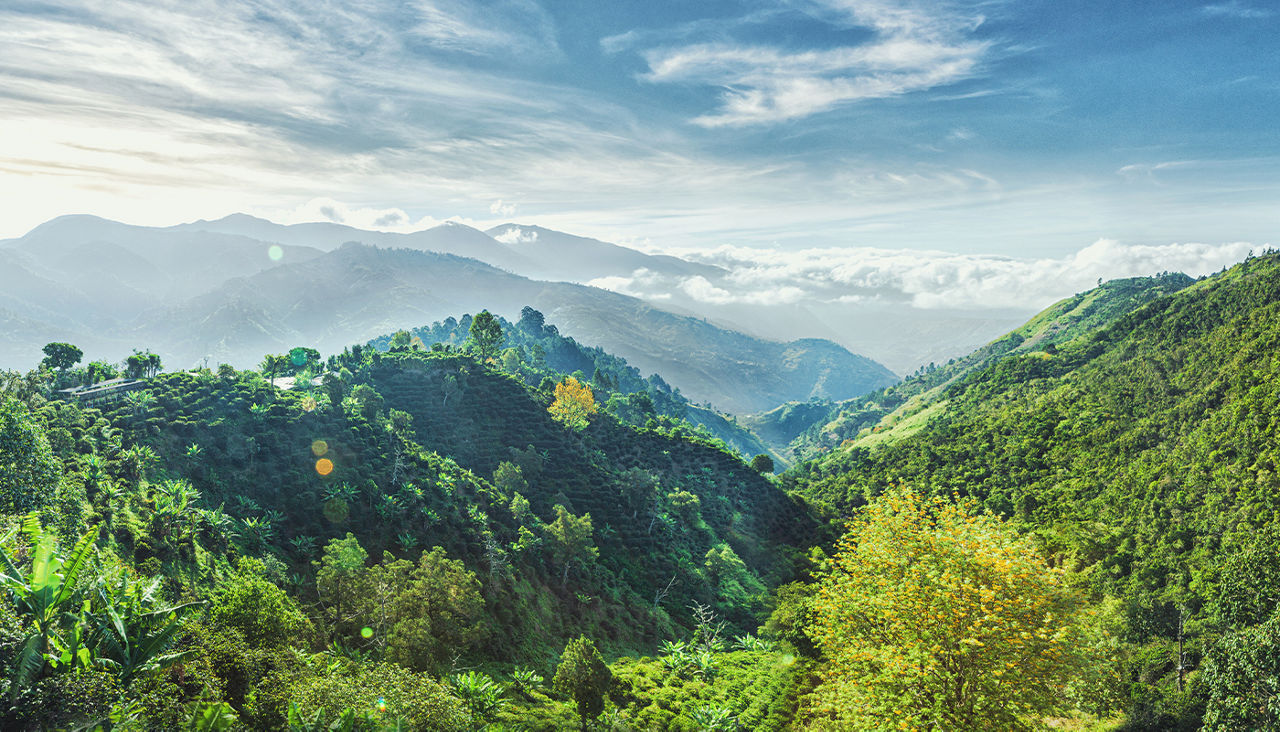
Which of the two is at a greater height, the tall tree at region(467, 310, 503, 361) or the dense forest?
the tall tree at region(467, 310, 503, 361)

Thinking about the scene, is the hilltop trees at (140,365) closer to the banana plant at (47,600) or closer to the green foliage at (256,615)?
the green foliage at (256,615)

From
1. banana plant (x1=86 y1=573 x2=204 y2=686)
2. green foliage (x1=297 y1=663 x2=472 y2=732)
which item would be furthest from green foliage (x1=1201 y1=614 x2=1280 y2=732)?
banana plant (x1=86 y1=573 x2=204 y2=686)

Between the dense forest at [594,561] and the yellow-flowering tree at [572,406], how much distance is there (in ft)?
1.75

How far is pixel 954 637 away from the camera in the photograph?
77.4 feet

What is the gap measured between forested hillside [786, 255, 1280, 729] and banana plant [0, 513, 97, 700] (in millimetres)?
37213

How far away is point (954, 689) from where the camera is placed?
75.9ft

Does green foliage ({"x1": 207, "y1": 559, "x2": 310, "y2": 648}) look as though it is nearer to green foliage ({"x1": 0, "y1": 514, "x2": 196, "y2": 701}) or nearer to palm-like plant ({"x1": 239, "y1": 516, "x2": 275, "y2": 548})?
green foliage ({"x1": 0, "y1": 514, "x2": 196, "y2": 701})

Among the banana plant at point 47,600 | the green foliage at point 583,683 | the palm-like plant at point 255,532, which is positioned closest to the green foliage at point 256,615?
the banana plant at point 47,600

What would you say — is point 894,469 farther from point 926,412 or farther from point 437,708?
point 437,708

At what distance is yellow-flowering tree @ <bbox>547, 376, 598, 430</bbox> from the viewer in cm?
10069

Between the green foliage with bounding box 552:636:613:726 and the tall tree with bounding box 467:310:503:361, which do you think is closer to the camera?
the green foliage with bounding box 552:636:613:726

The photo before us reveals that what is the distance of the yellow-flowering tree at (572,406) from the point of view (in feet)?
330

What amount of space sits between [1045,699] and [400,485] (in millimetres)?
60623

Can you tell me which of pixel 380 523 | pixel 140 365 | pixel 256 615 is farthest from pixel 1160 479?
pixel 140 365
